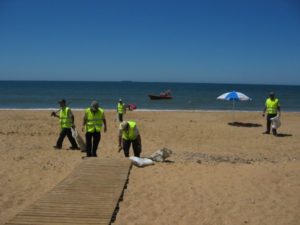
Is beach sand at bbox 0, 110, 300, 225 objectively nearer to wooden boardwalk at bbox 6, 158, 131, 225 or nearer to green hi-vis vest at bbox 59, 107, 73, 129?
wooden boardwalk at bbox 6, 158, 131, 225

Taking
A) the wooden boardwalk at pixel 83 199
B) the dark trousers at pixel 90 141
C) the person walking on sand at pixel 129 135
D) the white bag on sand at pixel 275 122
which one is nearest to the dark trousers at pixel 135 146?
the person walking on sand at pixel 129 135

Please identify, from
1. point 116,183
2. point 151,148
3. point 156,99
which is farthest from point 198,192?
point 156,99

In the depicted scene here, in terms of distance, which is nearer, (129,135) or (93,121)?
(129,135)

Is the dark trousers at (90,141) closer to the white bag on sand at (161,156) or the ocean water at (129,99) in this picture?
the white bag on sand at (161,156)

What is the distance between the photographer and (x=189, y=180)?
8047 mm

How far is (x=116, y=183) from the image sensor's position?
24.5 feet

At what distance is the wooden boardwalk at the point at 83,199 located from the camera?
562cm

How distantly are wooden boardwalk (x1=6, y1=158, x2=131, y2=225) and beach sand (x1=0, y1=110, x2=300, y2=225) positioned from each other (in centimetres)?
24

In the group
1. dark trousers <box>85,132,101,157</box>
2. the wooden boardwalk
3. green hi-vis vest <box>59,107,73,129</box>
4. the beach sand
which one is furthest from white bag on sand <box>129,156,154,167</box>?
green hi-vis vest <box>59,107,73,129</box>

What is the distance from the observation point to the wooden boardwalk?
5625mm

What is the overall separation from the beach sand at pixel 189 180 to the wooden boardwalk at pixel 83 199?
24cm

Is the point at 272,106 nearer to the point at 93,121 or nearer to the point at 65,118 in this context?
the point at 65,118

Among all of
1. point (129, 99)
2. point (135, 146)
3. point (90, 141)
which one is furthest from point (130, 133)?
point (129, 99)

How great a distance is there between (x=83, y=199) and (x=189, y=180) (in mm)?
2481
